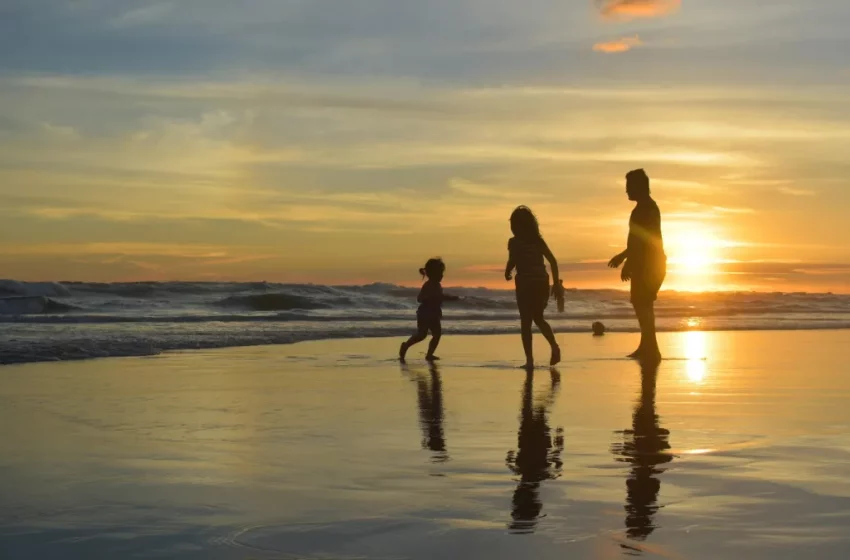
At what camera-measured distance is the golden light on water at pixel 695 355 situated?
34.5 ft

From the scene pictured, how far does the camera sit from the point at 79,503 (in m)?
4.21

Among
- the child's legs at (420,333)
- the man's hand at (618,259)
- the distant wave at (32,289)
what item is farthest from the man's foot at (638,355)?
the distant wave at (32,289)

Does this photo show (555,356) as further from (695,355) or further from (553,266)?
(695,355)

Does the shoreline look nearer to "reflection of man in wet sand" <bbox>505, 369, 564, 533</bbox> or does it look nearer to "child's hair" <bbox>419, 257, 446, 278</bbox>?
"child's hair" <bbox>419, 257, 446, 278</bbox>

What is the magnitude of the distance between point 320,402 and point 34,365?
5.34m

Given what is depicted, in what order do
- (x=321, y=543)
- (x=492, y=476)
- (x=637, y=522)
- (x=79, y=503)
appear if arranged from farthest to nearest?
(x=492, y=476)
(x=79, y=503)
(x=637, y=522)
(x=321, y=543)

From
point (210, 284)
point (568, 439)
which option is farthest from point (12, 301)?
point (568, 439)

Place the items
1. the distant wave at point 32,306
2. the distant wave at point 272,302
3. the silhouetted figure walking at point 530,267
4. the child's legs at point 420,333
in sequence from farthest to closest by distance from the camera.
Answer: the distant wave at point 272,302 → the distant wave at point 32,306 → the child's legs at point 420,333 → the silhouetted figure walking at point 530,267

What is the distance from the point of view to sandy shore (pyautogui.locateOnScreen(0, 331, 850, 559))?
11.8ft

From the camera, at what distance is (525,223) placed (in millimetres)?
12117

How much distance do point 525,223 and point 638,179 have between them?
5.02 ft

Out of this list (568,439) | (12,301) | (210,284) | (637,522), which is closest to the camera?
(637,522)

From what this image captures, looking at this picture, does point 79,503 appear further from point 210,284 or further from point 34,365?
point 210,284

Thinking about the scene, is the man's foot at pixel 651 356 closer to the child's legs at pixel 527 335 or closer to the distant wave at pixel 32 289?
the child's legs at pixel 527 335
